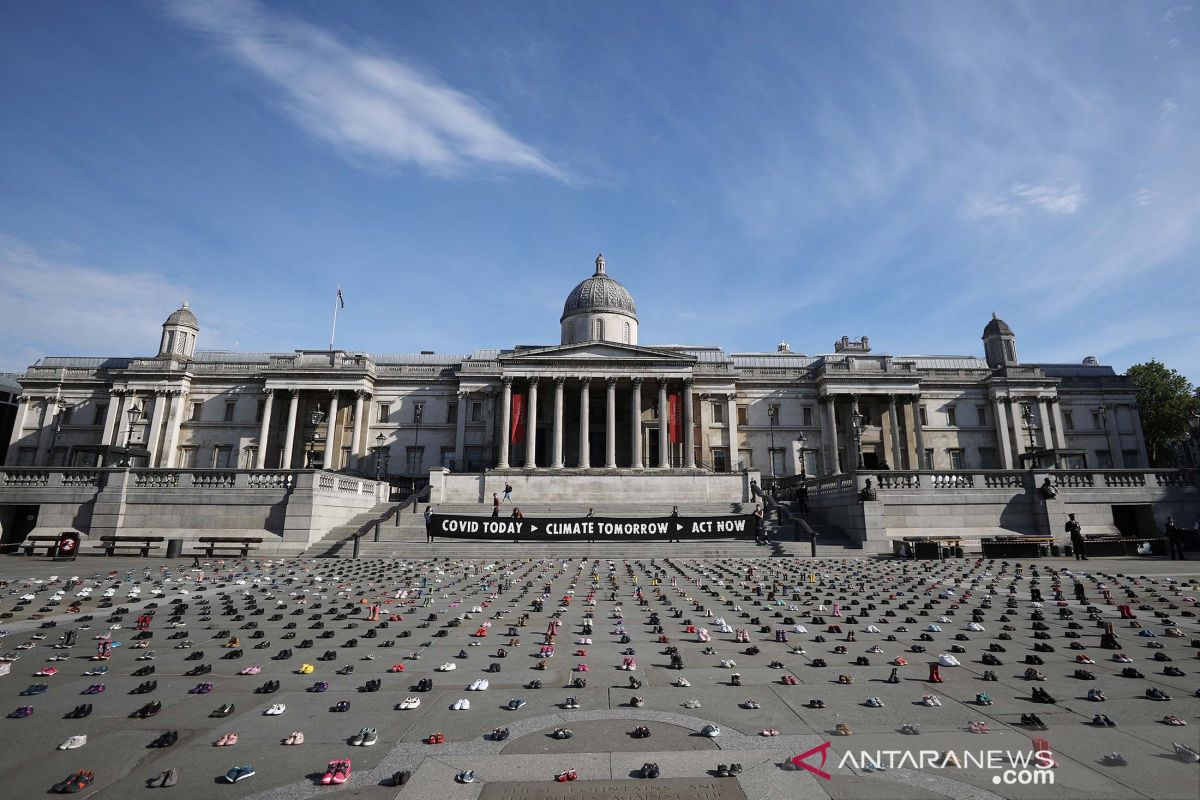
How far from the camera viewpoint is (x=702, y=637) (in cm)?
902

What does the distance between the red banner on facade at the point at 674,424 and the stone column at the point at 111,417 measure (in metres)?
53.0

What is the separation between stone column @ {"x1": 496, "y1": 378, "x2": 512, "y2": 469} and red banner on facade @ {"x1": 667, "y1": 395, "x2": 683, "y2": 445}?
13.8 metres

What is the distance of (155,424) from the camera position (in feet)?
192

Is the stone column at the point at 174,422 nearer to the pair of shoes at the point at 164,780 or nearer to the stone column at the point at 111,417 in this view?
the stone column at the point at 111,417

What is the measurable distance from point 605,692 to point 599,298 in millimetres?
56981

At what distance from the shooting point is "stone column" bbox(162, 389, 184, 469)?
192ft

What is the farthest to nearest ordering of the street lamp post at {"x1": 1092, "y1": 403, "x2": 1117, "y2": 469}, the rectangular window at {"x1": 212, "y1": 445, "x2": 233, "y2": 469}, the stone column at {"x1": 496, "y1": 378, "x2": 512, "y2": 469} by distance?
the street lamp post at {"x1": 1092, "y1": 403, "x2": 1117, "y2": 469}
the rectangular window at {"x1": 212, "y1": 445, "x2": 233, "y2": 469}
the stone column at {"x1": 496, "y1": 378, "x2": 512, "y2": 469}

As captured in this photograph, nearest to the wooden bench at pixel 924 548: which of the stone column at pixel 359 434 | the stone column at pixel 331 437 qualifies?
the stone column at pixel 359 434

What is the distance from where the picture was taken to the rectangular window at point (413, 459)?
191ft

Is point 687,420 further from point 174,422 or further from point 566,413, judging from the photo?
point 174,422

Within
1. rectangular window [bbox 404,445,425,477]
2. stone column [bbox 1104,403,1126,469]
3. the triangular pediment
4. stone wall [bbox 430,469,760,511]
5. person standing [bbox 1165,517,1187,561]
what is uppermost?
the triangular pediment

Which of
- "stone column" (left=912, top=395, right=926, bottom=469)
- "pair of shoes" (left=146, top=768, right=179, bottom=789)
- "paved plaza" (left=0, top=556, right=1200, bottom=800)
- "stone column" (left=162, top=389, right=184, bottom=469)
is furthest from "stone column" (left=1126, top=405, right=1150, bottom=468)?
"stone column" (left=162, top=389, right=184, bottom=469)

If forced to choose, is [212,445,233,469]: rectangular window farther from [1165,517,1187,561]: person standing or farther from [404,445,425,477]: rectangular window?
[1165,517,1187,561]: person standing

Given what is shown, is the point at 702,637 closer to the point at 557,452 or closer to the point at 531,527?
the point at 531,527
